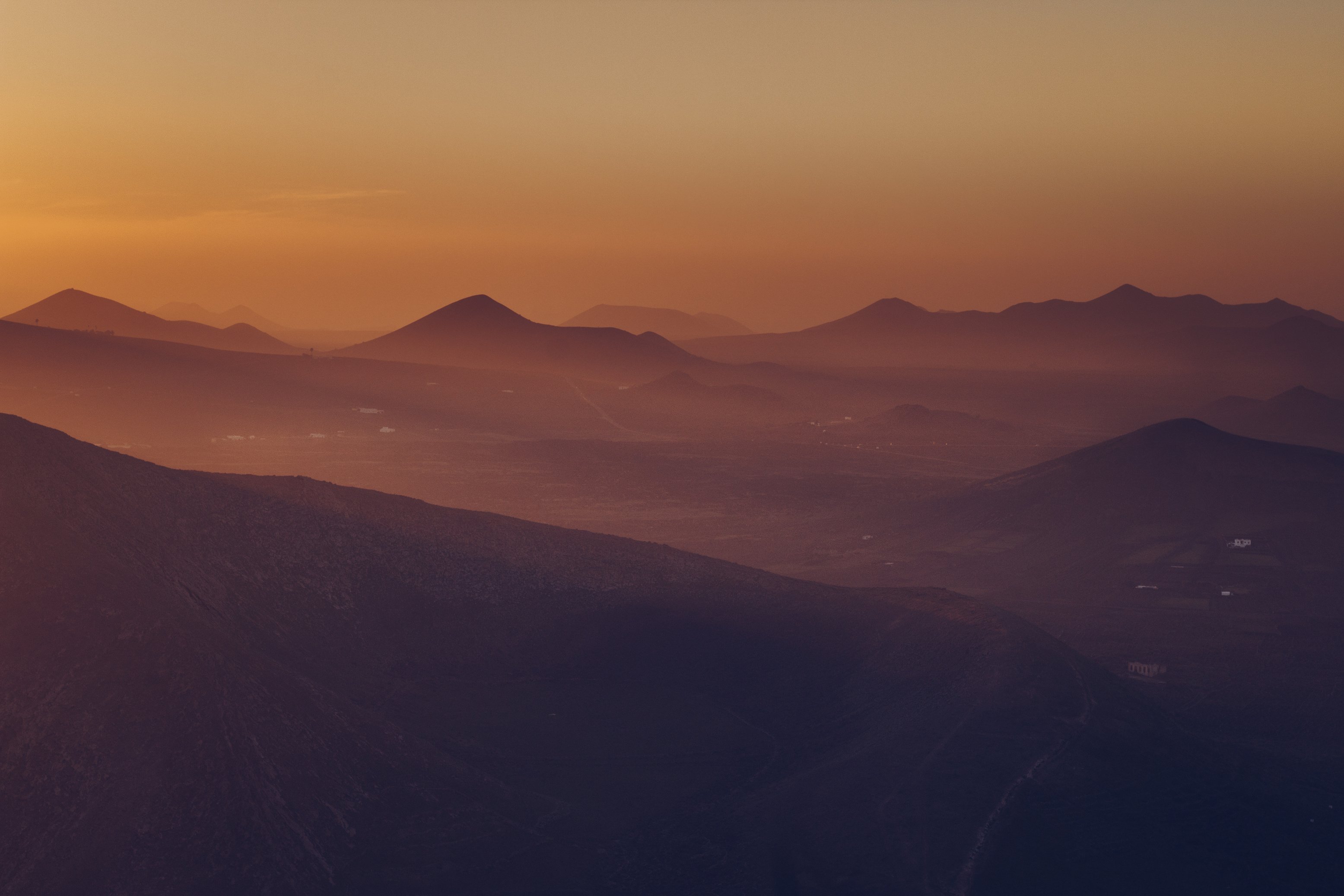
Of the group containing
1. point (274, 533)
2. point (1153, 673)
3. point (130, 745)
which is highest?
point (274, 533)

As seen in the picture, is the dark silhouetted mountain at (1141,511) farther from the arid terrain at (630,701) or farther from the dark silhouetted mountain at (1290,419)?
the dark silhouetted mountain at (1290,419)

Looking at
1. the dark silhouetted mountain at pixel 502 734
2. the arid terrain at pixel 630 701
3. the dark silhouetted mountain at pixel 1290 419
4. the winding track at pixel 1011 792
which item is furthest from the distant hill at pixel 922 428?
the winding track at pixel 1011 792

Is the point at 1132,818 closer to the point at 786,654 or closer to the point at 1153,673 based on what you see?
the point at 786,654

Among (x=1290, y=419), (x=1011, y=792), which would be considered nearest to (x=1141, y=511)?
(x=1011, y=792)

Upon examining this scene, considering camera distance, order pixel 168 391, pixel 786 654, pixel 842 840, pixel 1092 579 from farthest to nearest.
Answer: pixel 168 391 → pixel 1092 579 → pixel 786 654 → pixel 842 840

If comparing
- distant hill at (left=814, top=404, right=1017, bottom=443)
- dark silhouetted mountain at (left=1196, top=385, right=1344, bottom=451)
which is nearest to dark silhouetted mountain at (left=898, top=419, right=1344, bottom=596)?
distant hill at (left=814, top=404, right=1017, bottom=443)

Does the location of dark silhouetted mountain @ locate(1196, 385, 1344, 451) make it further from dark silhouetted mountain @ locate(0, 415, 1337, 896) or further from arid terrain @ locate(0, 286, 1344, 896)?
dark silhouetted mountain @ locate(0, 415, 1337, 896)

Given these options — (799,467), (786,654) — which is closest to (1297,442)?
(799,467)
